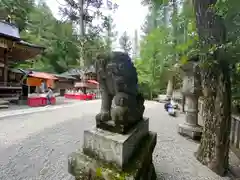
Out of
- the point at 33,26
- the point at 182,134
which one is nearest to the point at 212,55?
the point at 182,134

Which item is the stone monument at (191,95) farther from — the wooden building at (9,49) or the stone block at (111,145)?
the wooden building at (9,49)

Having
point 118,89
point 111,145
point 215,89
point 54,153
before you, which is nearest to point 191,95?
point 215,89

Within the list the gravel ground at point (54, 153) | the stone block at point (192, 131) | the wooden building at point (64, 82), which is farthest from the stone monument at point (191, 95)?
the wooden building at point (64, 82)

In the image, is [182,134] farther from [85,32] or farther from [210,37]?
[85,32]

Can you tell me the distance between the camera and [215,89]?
2.08m

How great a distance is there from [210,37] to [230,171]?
78.3 inches

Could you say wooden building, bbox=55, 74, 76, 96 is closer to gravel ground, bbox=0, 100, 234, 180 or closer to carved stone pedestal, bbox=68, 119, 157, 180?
gravel ground, bbox=0, 100, 234, 180

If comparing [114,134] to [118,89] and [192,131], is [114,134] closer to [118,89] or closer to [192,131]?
[118,89]

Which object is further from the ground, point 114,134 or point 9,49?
point 9,49

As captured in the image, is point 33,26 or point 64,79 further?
point 64,79

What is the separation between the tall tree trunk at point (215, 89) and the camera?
196 cm

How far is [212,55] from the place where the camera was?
76.9 inches

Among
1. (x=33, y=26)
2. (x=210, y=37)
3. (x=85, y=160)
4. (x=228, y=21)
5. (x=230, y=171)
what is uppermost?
(x=33, y=26)

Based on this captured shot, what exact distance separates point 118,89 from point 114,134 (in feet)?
1.29
